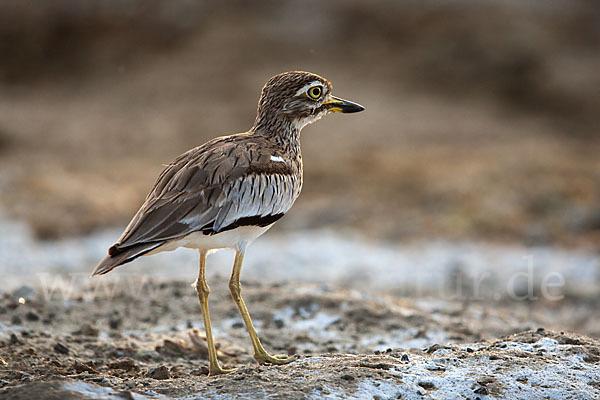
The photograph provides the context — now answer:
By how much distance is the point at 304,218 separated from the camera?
11.4m

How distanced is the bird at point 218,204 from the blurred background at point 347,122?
13.3ft

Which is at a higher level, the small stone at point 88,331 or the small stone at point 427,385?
the small stone at point 88,331

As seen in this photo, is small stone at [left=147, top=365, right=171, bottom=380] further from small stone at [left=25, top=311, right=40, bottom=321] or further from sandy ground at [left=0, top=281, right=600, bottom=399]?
small stone at [left=25, top=311, right=40, bottom=321]

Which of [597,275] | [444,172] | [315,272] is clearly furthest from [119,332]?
[444,172]

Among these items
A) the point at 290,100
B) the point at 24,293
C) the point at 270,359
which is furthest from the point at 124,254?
the point at 24,293

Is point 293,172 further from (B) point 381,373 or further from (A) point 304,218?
(A) point 304,218

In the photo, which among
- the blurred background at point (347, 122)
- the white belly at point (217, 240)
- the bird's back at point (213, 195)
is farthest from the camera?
the blurred background at point (347, 122)

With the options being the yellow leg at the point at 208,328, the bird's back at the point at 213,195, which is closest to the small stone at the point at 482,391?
the yellow leg at the point at 208,328

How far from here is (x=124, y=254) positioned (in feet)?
13.4

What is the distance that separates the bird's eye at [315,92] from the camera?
5.33m

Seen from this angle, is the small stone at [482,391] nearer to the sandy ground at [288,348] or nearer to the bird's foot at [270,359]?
the sandy ground at [288,348]

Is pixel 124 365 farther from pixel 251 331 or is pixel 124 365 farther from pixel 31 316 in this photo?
pixel 31 316

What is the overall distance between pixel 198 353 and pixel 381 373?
63.9 inches

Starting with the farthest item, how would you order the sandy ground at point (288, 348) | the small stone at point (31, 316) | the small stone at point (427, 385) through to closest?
the small stone at point (31, 316), the small stone at point (427, 385), the sandy ground at point (288, 348)
